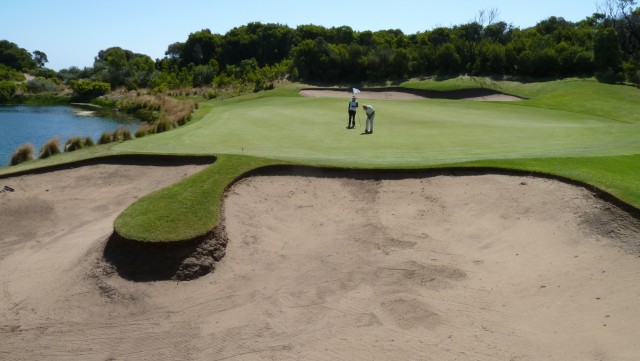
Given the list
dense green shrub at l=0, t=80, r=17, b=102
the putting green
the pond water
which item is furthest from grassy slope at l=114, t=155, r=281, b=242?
dense green shrub at l=0, t=80, r=17, b=102

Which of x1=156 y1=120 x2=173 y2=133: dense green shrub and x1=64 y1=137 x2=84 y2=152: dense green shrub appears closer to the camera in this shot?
x1=64 y1=137 x2=84 y2=152: dense green shrub

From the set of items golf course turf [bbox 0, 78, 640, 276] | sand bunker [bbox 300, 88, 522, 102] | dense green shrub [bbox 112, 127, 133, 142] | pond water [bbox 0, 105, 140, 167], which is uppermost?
sand bunker [bbox 300, 88, 522, 102]


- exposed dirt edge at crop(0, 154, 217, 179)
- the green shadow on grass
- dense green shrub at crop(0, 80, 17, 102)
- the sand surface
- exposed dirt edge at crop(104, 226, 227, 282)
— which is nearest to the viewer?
the sand surface

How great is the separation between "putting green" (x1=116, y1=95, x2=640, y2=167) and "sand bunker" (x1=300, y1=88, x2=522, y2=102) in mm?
18596

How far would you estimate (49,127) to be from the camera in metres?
37.9

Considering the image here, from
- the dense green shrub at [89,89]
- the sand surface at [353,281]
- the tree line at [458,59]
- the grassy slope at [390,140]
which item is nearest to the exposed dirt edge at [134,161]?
the grassy slope at [390,140]

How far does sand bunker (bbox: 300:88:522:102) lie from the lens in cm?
4872

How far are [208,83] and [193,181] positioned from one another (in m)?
69.4

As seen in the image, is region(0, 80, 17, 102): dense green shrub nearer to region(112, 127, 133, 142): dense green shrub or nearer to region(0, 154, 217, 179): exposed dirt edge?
region(112, 127, 133, 142): dense green shrub

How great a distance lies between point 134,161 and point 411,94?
129 feet

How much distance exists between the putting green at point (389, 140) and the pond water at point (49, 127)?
8.35 m

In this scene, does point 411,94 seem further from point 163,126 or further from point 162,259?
point 162,259

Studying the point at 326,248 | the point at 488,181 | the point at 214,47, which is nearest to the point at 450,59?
the point at 488,181

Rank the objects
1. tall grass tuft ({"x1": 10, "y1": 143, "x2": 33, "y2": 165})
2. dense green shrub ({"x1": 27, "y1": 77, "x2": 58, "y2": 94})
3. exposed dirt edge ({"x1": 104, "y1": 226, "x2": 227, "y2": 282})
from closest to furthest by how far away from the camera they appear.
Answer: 1. exposed dirt edge ({"x1": 104, "y1": 226, "x2": 227, "y2": 282})
2. tall grass tuft ({"x1": 10, "y1": 143, "x2": 33, "y2": 165})
3. dense green shrub ({"x1": 27, "y1": 77, "x2": 58, "y2": 94})
